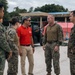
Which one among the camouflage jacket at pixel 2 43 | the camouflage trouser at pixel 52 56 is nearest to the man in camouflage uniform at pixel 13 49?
the camouflage trouser at pixel 52 56

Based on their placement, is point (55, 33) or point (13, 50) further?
point (55, 33)

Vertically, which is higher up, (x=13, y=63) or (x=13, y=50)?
(x=13, y=50)

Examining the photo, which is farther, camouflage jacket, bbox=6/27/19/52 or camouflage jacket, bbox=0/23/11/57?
camouflage jacket, bbox=6/27/19/52

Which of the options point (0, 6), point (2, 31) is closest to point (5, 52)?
point (2, 31)

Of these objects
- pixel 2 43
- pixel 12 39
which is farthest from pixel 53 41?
pixel 2 43

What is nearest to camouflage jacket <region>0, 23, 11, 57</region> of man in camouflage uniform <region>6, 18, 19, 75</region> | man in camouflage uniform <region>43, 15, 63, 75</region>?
man in camouflage uniform <region>6, 18, 19, 75</region>

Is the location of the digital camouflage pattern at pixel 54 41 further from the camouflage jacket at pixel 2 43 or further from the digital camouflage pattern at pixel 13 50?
the camouflage jacket at pixel 2 43

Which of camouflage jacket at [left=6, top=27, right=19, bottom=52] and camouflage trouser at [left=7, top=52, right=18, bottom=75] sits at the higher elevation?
camouflage jacket at [left=6, top=27, right=19, bottom=52]

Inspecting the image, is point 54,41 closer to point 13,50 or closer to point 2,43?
point 13,50

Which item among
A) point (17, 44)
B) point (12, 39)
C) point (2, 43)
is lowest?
point (17, 44)

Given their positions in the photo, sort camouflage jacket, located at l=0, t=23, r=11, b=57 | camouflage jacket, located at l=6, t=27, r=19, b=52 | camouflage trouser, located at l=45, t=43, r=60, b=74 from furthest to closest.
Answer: camouflage trouser, located at l=45, t=43, r=60, b=74, camouflage jacket, located at l=6, t=27, r=19, b=52, camouflage jacket, located at l=0, t=23, r=11, b=57

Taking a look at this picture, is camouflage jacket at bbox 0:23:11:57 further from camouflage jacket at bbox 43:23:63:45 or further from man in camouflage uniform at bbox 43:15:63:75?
camouflage jacket at bbox 43:23:63:45

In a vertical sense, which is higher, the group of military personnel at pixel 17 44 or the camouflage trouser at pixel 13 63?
the group of military personnel at pixel 17 44

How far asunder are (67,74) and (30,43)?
1763mm
